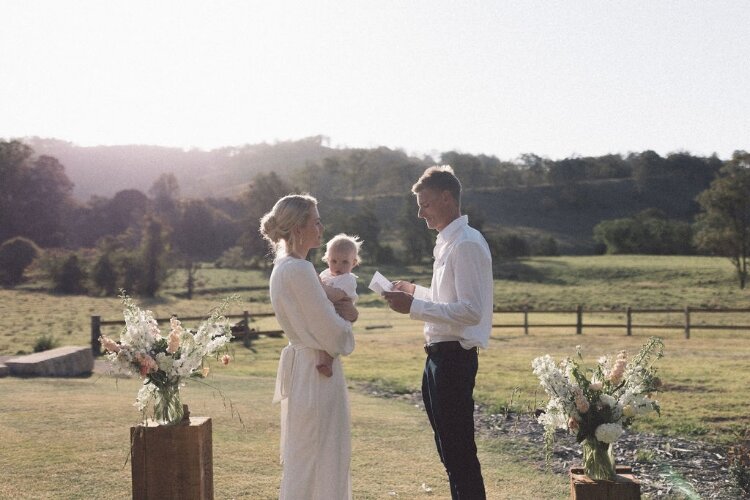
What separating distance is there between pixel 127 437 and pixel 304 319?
606cm

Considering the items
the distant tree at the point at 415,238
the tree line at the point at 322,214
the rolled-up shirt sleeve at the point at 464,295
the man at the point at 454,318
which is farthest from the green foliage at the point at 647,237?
the rolled-up shirt sleeve at the point at 464,295

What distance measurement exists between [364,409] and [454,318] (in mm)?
8505

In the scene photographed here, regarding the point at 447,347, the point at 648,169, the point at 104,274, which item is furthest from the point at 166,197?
the point at 447,347

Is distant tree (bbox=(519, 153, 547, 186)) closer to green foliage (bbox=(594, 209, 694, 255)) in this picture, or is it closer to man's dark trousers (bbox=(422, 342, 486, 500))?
green foliage (bbox=(594, 209, 694, 255))

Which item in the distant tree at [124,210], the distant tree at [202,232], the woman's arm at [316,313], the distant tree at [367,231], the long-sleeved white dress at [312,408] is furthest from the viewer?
the distant tree at [124,210]

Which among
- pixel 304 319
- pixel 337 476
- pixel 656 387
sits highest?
pixel 304 319

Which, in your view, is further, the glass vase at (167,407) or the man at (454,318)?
the glass vase at (167,407)

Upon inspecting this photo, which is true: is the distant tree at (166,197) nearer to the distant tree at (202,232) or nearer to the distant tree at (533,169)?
the distant tree at (202,232)

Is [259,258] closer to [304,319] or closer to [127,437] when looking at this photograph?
[127,437]

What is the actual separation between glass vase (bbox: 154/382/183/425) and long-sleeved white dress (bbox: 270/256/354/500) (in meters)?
1.22

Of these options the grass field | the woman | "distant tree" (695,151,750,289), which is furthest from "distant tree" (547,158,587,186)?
the woman

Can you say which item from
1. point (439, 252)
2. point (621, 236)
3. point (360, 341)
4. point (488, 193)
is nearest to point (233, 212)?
point (488, 193)

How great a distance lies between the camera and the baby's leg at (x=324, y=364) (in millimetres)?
4746

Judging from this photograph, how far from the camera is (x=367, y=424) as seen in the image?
11359mm
